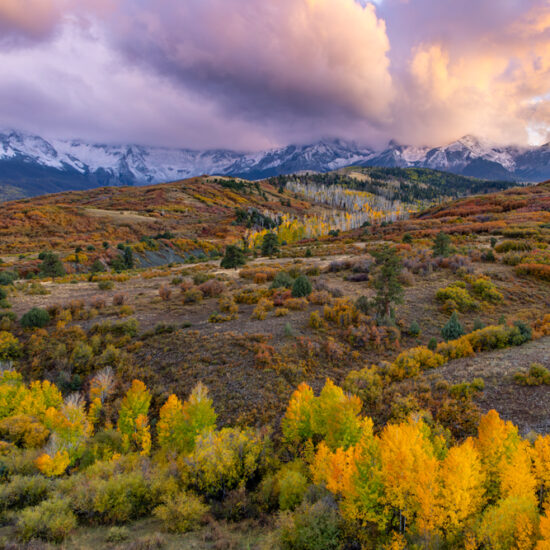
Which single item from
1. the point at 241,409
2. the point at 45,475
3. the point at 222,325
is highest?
the point at 222,325

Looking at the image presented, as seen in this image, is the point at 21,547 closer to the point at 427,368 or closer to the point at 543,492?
the point at 543,492

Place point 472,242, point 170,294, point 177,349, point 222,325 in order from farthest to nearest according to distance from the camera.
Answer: point 472,242 → point 170,294 → point 222,325 → point 177,349

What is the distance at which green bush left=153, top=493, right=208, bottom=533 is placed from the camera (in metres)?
7.42

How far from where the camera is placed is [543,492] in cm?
675

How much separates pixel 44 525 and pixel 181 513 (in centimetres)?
322

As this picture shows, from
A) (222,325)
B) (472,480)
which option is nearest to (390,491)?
(472,480)

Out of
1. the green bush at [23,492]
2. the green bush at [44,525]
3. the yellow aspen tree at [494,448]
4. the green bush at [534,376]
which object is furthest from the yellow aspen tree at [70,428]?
the green bush at [534,376]

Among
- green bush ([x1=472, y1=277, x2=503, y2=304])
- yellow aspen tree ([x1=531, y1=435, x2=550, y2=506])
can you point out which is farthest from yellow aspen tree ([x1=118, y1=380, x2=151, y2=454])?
green bush ([x1=472, y1=277, x2=503, y2=304])

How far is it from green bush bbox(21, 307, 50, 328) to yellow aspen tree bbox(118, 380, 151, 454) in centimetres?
1345

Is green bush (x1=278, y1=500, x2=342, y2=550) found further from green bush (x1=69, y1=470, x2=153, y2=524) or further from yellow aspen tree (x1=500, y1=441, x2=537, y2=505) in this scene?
green bush (x1=69, y1=470, x2=153, y2=524)

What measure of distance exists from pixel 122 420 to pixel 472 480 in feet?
39.0

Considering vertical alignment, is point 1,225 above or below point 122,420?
above

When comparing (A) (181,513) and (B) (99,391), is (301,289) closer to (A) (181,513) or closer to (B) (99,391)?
(B) (99,391)

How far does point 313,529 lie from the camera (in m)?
6.48
